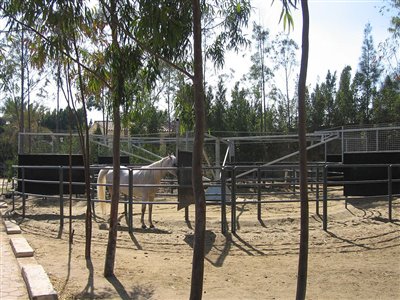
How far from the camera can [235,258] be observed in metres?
7.44

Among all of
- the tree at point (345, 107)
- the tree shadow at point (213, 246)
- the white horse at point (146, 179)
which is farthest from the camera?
the tree at point (345, 107)

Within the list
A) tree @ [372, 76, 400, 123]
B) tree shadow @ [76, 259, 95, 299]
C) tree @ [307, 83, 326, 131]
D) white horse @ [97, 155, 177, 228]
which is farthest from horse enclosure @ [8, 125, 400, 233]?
tree @ [307, 83, 326, 131]

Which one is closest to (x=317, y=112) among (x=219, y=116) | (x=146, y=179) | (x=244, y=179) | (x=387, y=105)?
(x=387, y=105)

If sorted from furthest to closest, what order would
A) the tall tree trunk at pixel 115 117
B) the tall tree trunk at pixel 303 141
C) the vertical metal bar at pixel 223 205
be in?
the vertical metal bar at pixel 223 205, the tall tree trunk at pixel 115 117, the tall tree trunk at pixel 303 141

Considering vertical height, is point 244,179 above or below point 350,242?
above

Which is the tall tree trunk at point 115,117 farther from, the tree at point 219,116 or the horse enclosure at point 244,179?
the tree at point 219,116

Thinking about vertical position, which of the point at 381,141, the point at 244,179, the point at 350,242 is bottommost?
the point at 350,242

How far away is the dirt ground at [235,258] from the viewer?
18.7ft

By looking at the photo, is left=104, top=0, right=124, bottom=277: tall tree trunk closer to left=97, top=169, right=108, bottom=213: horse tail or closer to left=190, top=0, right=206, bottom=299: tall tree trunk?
left=190, top=0, right=206, bottom=299: tall tree trunk

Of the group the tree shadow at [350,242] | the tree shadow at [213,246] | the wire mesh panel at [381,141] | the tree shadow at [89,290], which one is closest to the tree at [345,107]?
the wire mesh panel at [381,141]

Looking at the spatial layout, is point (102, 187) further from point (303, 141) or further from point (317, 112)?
point (317, 112)

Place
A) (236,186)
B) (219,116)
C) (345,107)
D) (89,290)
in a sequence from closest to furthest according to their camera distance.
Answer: (89,290)
(236,186)
(219,116)
(345,107)

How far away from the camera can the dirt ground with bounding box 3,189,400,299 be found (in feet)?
18.7

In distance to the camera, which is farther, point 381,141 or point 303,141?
point 381,141
